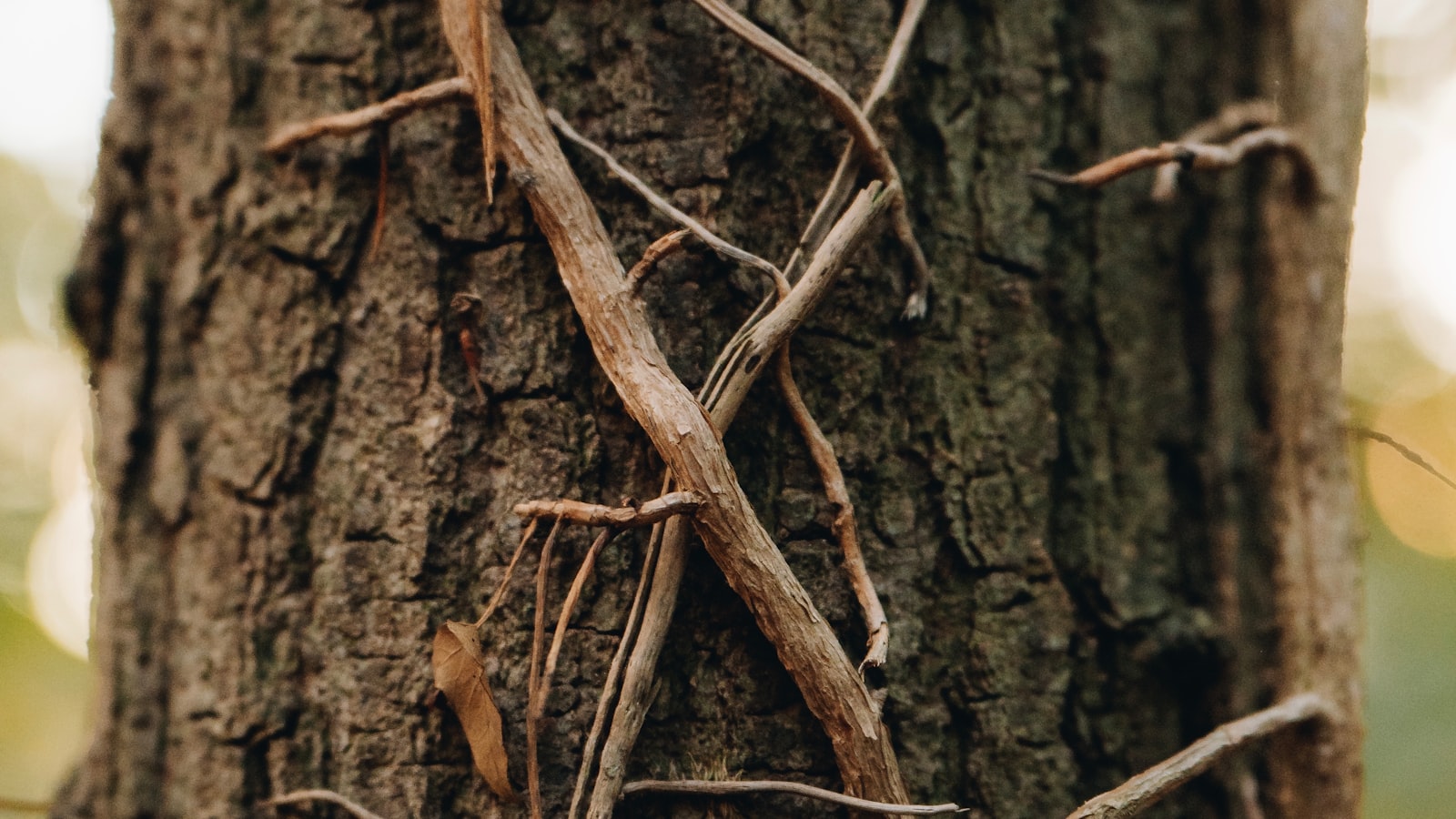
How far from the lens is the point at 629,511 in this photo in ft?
2.24

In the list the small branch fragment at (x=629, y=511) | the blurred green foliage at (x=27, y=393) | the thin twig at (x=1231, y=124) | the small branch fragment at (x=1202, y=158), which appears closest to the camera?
the small branch fragment at (x=629, y=511)

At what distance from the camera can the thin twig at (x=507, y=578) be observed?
29.5 inches

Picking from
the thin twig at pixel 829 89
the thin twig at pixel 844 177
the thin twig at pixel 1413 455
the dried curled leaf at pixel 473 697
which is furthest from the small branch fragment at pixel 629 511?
the thin twig at pixel 1413 455

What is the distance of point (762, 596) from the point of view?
2.35 ft

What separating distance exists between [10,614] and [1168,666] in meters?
6.45

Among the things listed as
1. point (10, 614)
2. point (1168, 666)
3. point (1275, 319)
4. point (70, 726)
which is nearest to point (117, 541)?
point (1168, 666)

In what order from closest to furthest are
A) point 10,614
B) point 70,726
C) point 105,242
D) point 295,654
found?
point 295,654
point 105,242
point 10,614
point 70,726

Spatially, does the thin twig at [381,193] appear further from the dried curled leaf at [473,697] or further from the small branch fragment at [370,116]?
the dried curled leaf at [473,697]

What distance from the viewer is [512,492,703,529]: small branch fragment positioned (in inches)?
26.5

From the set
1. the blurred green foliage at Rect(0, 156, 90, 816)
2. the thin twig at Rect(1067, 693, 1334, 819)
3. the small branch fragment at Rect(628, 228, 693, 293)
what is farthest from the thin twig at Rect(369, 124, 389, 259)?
the blurred green foliage at Rect(0, 156, 90, 816)

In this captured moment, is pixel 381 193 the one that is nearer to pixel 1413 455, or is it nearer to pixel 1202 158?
pixel 1202 158

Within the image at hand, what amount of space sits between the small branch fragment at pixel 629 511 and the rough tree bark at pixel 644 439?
6 centimetres

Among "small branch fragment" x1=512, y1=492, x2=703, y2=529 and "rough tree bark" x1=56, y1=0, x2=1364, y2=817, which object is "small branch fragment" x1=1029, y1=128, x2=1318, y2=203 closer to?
"rough tree bark" x1=56, y1=0, x2=1364, y2=817

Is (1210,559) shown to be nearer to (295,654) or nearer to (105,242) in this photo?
(295,654)
